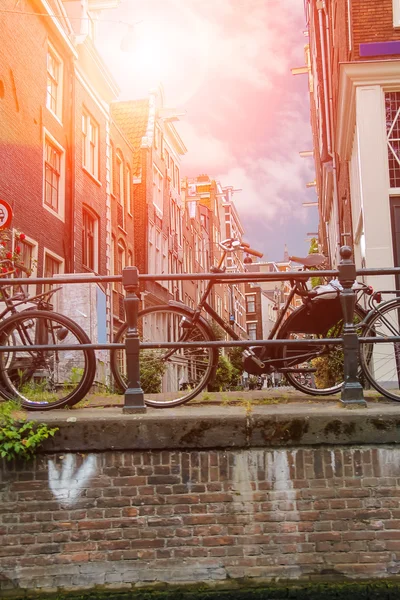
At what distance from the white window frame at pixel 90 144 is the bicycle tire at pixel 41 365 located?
15639 mm

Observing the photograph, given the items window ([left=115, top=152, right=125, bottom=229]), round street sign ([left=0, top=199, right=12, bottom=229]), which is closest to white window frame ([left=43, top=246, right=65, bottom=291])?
round street sign ([left=0, top=199, right=12, bottom=229])

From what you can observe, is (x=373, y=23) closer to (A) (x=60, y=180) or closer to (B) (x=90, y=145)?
(A) (x=60, y=180)

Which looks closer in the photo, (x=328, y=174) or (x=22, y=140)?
(x=22, y=140)

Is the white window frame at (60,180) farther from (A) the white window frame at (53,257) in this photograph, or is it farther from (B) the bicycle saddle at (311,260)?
(B) the bicycle saddle at (311,260)

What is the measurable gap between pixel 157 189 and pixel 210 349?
28.4 m

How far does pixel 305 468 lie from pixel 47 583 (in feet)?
5.68

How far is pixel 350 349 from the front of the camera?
456cm

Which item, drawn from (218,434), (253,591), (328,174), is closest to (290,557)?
(253,591)

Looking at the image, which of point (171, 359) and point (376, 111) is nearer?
point (171, 359)

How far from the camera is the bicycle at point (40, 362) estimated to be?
4.80m

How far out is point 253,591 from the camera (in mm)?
4074

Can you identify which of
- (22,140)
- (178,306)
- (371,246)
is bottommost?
(178,306)

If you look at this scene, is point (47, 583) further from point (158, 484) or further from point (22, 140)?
point (22, 140)

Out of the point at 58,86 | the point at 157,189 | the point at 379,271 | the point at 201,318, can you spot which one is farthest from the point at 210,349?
the point at 157,189
